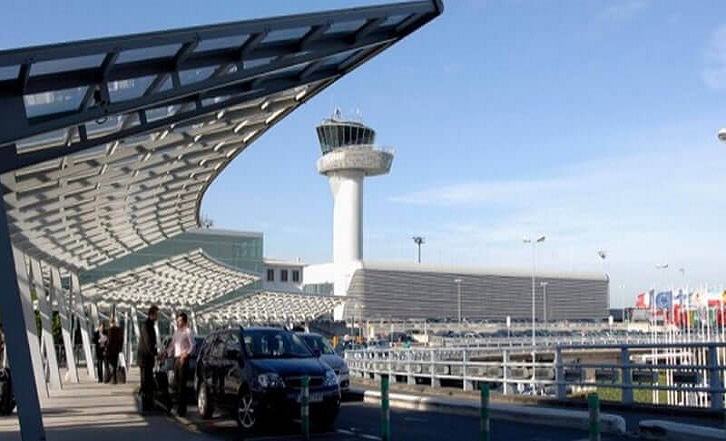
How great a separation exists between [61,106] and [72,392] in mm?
14247

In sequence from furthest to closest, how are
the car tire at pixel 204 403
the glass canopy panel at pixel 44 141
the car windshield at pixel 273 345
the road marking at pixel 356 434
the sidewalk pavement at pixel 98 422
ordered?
the car tire at pixel 204 403 < the car windshield at pixel 273 345 < the sidewalk pavement at pixel 98 422 < the road marking at pixel 356 434 < the glass canopy panel at pixel 44 141

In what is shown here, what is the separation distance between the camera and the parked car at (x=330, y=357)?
20609 mm

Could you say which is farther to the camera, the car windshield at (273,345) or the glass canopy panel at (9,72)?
the car windshield at (273,345)

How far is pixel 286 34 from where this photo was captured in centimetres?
1117

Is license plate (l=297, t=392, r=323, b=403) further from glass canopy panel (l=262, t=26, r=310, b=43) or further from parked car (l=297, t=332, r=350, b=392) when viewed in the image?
parked car (l=297, t=332, r=350, b=392)

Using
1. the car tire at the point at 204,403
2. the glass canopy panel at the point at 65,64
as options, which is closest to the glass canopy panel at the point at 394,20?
the glass canopy panel at the point at 65,64

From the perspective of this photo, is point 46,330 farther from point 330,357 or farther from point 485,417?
point 485,417

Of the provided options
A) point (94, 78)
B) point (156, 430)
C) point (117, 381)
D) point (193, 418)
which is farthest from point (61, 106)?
point (117, 381)

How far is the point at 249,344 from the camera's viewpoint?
15.1 m

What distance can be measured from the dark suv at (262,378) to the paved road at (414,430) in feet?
1.18

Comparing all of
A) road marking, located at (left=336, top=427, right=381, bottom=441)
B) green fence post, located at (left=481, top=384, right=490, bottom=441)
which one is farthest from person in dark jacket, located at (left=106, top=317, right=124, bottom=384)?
green fence post, located at (left=481, top=384, right=490, bottom=441)

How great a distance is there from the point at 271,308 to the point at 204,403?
2011 inches

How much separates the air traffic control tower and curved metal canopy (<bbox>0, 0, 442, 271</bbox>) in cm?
9448

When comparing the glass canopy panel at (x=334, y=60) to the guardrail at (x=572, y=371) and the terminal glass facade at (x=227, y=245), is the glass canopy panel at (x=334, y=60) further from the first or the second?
the terminal glass facade at (x=227, y=245)
